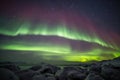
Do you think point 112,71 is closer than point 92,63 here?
Yes

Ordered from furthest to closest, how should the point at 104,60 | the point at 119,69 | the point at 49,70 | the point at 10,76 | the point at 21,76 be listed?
1. the point at 104,60
2. the point at 49,70
3. the point at 119,69
4. the point at 21,76
5. the point at 10,76

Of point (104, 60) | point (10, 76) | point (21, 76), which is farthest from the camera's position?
point (104, 60)

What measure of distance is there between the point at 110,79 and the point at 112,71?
23cm

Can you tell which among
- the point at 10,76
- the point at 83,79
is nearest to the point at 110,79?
the point at 83,79

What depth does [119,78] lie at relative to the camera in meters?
5.48

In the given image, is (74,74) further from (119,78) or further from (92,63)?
(92,63)

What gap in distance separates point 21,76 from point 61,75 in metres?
1.14

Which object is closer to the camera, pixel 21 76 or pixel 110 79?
pixel 21 76

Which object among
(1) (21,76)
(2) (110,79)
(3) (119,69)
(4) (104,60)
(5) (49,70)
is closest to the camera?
(1) (21,76)

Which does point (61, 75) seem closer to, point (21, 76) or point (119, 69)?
point (21, 76)

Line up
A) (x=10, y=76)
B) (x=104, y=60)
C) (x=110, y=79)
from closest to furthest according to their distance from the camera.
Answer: (x=10, y=76) → (x=110, y=79) → (x=104, y=60)

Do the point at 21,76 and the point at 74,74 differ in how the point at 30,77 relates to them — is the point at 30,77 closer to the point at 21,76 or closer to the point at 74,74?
the point at 21,76

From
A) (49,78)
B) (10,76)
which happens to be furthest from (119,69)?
(10,76)

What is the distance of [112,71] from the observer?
5727 mm
